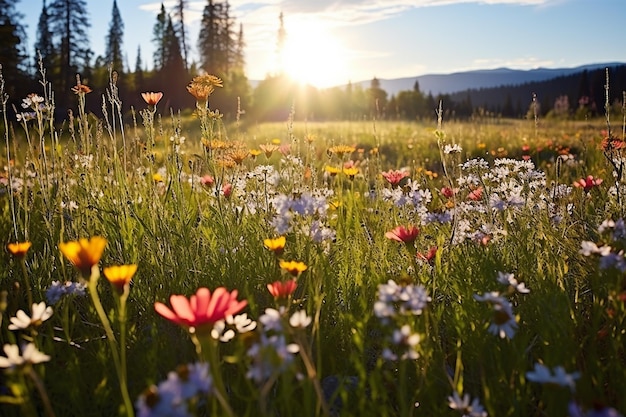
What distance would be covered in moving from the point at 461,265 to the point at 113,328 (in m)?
1.40

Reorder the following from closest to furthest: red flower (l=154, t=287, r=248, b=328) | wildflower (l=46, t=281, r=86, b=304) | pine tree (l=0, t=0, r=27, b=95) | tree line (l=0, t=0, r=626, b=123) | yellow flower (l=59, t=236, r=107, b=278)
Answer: red flower (l=154, t=287, r=248, b=328) → yellow flower (l=59, t=236, r=107, b=278) → wildflower (l=46, t=281, r=86, b=304) → pine tree (l=0, t=0, r=27, b=95) → tree line (l=0, t=0, r=626, b=123)

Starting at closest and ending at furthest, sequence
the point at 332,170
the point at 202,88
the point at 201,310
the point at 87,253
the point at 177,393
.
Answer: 1. the point at 177,393
2. the point at 201,310
3. the point at 87,253
4. the point at 202,88
5. the point at 332,170

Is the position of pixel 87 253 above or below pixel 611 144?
below

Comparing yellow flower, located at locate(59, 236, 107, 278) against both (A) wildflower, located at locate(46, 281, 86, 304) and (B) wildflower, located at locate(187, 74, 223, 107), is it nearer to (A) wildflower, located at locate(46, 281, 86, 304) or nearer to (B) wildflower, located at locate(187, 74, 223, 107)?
(A) wildflower, located at locate(46, 281, 86, 304)

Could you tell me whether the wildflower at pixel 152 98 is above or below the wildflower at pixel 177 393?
above

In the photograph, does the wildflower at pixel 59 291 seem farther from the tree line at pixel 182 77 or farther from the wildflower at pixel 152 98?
the tree line at pixel 182 77

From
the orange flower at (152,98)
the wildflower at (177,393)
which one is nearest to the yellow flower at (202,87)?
the orange flower at (152,98)

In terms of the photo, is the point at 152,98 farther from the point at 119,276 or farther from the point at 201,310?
the point at 201,310

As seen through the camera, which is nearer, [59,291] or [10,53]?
[59,291]

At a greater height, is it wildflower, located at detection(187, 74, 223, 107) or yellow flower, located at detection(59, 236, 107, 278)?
wildflower, located at detection(187, 74, 223, 107)

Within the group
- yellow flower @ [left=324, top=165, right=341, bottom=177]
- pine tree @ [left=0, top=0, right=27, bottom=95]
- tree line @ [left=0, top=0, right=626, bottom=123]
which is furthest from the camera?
tree line @ [left=0, top=0, right=626, bottom=123]

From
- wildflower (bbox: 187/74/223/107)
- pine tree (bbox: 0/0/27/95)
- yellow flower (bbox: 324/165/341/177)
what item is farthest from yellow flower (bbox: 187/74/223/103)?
pine tree (bbox: 0/0/27/95)

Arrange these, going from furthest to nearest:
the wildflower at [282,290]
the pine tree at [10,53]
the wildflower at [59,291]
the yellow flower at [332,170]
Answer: the pine tree at [10,53] → the yellow flower at [332,170] → the wildflower at [59,291] → the wildflower at [282,290]

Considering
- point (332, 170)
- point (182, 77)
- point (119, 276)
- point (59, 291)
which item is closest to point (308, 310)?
point (119, 276)
